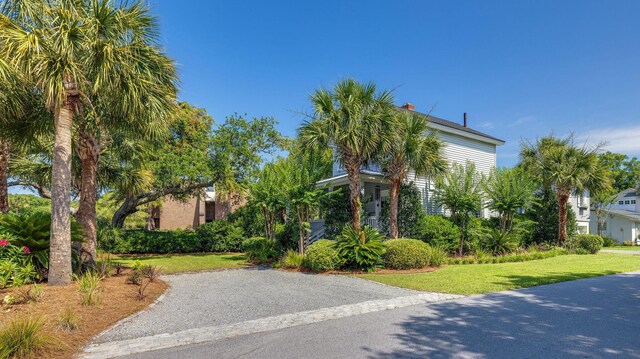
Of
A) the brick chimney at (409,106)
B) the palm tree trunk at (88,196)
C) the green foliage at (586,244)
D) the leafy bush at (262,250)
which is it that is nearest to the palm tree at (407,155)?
the leafy bush at (262,250)

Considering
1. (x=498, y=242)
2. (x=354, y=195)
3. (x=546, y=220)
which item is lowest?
(x=498, y=242)

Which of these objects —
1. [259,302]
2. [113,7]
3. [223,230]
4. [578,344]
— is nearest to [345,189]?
[223,230]

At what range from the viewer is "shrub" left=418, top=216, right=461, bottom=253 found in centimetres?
1636

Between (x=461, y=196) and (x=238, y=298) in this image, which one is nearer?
(x=238, y=298)

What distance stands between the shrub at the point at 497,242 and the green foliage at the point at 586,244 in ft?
16.7

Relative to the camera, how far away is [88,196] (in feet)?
34.0

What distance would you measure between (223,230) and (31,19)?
15.0 m

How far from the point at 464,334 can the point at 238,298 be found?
5.05 metres

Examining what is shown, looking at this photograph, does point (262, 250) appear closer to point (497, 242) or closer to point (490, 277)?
point (490, 277)

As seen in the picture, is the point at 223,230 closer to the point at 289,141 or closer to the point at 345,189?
the point at 289,141

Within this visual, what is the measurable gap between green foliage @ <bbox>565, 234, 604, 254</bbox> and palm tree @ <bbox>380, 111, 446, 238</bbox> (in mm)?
10463

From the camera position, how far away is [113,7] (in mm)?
8484

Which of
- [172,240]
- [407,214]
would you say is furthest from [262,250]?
[172,240]

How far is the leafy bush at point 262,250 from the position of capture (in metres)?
15.1
